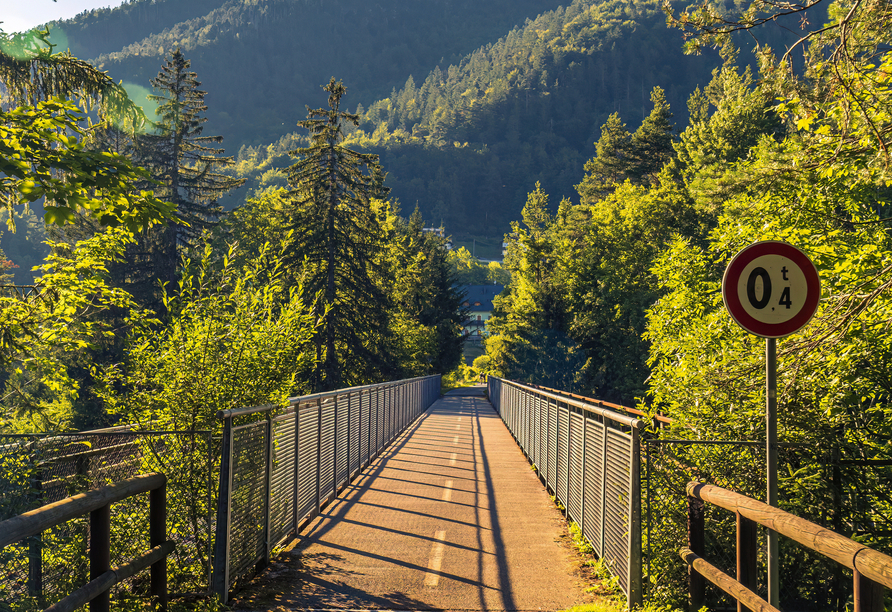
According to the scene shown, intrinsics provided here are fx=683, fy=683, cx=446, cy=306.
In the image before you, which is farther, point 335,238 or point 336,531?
point 335,238

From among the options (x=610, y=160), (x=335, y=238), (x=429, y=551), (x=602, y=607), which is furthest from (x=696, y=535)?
(x=610, y=160)

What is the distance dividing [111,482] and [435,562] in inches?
136

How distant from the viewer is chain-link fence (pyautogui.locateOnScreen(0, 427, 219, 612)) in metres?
5.26

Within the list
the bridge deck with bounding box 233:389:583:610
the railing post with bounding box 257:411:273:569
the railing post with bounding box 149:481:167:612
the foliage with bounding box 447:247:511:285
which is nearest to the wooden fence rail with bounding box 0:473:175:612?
the railing post with bounding box 149:481:167:612

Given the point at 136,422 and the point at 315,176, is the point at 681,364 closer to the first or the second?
the point at 136,422

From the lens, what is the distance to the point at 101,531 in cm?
398

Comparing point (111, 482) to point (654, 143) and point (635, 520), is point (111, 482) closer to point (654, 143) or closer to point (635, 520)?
point (635, 520)

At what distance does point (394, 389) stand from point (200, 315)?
467 inches

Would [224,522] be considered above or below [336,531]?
above

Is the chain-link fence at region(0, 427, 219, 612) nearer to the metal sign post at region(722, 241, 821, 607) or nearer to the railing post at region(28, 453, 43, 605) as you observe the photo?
the railing post at region(28, 453, 43, 605)

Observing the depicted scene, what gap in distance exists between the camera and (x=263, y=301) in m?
8.06

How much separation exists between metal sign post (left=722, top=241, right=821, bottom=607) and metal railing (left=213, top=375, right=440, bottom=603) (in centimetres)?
413

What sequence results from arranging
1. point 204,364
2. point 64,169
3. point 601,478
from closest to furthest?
point 64,169
point 204,364
point 601,478

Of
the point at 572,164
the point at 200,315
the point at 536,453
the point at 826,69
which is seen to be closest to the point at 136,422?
the point at 200,315
